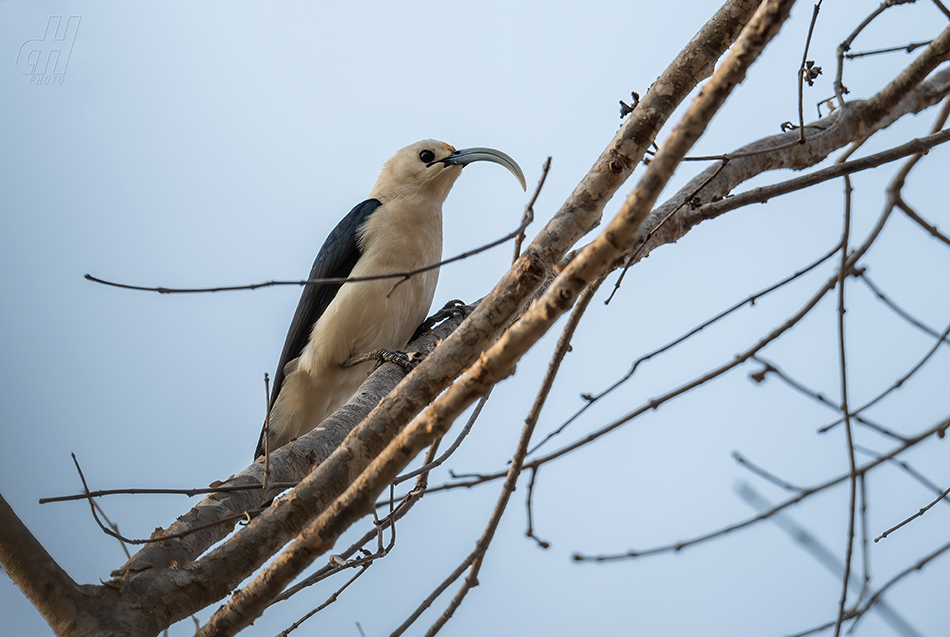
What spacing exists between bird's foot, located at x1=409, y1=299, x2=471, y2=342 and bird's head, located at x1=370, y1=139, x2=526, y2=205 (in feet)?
2.85

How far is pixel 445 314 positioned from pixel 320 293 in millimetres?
784

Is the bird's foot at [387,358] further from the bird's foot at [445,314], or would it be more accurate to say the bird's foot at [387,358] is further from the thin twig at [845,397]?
the thin twig at [845,397]

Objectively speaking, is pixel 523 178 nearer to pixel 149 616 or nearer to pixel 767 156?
pixel 767 156

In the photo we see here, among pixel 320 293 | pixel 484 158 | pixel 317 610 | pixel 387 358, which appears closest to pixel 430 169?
pixel 484 158

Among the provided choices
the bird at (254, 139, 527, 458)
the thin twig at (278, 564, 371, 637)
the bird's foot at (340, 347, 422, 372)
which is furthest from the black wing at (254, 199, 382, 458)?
the thin twig at (278, 564, 371, 637)

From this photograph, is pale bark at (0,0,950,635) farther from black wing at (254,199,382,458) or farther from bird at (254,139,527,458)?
black wing at (254,199,382,458)

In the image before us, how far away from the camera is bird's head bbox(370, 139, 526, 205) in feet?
14.4

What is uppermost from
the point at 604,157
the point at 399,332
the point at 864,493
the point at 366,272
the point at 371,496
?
the point at 366,272

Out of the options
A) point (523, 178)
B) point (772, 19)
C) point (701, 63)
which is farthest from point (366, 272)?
point (772, 19)

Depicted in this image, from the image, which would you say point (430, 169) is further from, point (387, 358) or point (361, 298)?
point (387, 358)

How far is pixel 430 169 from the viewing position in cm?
445

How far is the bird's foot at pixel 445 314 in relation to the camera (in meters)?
3.69

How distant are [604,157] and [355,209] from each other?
286cm

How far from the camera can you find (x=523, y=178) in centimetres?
423
